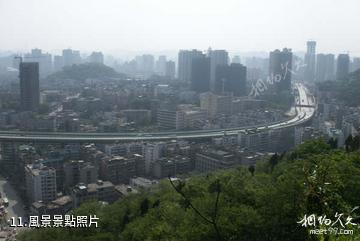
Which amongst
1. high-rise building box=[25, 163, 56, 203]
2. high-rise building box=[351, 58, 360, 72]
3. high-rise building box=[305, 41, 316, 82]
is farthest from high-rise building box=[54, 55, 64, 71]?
high-rise building box=[25, 163, 56, 203]

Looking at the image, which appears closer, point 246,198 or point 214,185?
point 246,198

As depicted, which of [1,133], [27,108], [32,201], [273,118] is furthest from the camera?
[27,108]

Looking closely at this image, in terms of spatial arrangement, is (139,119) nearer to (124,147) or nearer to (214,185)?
(124,147)

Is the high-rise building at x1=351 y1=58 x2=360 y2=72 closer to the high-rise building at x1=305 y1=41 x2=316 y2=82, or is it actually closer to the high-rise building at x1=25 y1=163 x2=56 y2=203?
the high-rise building at x1=305 y1=41 x2=316 y2=82

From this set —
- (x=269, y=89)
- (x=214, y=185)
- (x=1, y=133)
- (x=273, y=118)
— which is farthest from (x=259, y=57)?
(x=214, y=185)

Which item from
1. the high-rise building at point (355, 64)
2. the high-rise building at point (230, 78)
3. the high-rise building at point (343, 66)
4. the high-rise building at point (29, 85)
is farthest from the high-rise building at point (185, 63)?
the high-rise building at point (355, 64)

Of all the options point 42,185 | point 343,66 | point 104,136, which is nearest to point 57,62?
point 343,66

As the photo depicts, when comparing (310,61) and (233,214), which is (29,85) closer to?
(233,214)
